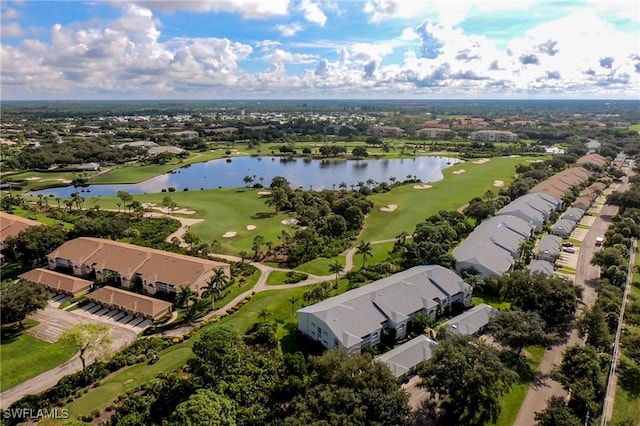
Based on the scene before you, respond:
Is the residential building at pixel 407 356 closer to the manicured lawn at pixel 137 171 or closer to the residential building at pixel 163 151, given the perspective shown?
the manicured lawn at pixel 137 171

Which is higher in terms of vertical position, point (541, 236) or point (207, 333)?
point (207, 333)

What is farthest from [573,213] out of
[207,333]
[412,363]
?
[207,333]

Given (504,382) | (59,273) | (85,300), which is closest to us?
(504,382)

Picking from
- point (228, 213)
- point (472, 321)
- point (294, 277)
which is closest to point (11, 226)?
point (228, 213)

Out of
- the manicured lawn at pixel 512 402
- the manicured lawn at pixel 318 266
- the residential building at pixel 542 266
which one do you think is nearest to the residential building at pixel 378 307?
the manicured lawn at pixel 512 402

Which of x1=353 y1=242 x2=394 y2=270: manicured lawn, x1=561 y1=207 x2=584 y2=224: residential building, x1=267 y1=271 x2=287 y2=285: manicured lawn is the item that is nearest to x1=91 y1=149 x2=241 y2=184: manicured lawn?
x1=267 y1=271 x2=287 y2=285: manicured lawn

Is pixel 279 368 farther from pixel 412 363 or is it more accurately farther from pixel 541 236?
pixel 541 236

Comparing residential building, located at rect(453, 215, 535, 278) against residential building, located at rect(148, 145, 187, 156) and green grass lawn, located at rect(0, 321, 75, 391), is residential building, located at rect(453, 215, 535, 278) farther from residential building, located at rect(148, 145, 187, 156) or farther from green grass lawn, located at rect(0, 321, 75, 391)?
residential building, located at rect(148, 145, 187, 156)
